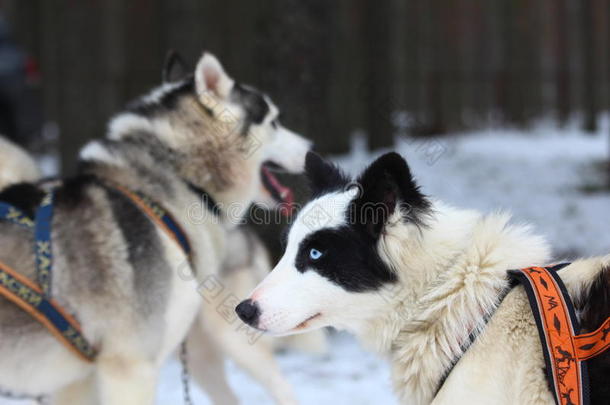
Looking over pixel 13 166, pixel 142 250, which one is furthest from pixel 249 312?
pixel 13 166

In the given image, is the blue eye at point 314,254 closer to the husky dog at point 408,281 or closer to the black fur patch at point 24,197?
the husky dog at point 408,281

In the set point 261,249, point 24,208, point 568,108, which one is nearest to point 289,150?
point 261,249

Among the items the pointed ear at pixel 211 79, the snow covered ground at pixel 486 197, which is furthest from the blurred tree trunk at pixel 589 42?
the pointed ear at pixel 211 79

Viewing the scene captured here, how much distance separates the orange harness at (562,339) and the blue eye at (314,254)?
599mm

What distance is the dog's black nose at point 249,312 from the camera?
1879 mm

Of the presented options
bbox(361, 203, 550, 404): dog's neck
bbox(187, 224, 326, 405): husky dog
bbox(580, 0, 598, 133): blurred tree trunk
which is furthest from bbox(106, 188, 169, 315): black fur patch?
bbox(580, 0, 598, 133): blurred tree trunk

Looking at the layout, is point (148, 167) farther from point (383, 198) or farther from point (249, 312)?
point (383, 198)

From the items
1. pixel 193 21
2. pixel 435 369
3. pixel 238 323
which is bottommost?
pixel 238 323

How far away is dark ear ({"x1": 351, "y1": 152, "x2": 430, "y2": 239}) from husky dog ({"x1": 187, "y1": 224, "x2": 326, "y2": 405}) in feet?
4.22

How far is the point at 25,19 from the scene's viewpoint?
1077cm

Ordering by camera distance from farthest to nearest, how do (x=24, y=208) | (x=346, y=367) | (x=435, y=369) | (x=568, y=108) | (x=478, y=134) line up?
(x=568, y=108) → (x=478, y=134) → (x=346, y=367) → (x=24, y=208) → (x=435, y=369)

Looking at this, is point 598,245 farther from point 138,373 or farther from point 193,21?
point 193,21

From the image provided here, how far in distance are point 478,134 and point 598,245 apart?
22.0 feet

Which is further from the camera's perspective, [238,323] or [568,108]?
[568,108]
